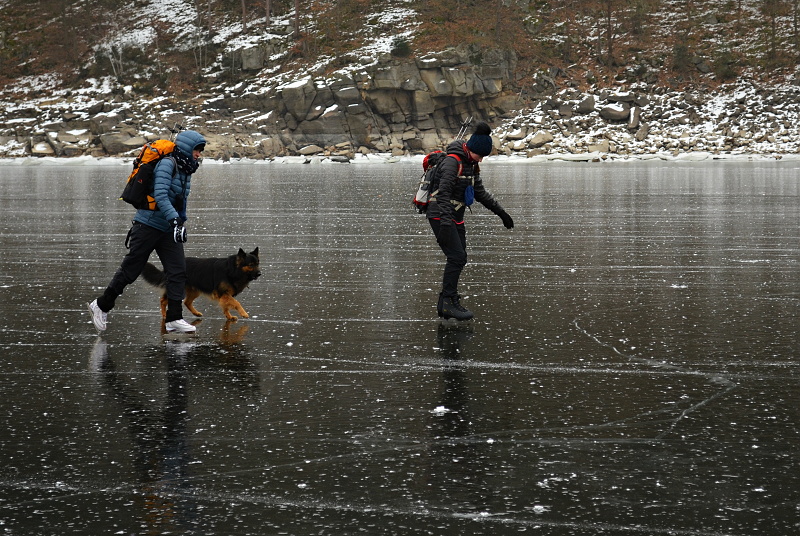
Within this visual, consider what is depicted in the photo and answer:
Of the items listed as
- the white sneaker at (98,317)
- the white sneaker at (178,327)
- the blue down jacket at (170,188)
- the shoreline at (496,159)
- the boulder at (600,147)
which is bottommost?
the white sneaker at (178,327)

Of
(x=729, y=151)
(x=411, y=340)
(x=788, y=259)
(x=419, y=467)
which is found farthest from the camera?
(x=729, y=151)

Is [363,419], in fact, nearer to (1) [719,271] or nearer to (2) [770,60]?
(1) [719,271]

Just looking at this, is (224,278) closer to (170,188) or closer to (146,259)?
(146,259)

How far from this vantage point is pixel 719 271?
456 inches

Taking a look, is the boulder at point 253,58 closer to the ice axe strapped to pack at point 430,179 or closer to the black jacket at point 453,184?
the ice axe strapped to pack at point 430,179

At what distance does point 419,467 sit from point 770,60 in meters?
80.3

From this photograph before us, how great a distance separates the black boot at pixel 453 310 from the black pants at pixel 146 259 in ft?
7.25

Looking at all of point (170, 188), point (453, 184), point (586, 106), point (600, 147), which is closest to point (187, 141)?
point (170, 188)

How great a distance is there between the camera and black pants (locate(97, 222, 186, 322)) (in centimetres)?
813

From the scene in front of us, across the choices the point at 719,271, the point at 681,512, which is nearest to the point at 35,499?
the point at 681,512

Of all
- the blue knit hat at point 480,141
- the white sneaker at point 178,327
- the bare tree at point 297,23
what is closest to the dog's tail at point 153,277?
the white sneaker at point 178,327

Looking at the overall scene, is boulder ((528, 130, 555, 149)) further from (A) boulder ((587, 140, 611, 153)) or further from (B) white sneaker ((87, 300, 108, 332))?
(B) white sneaker ((87, 300, 108, 332))

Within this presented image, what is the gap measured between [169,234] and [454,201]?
2467 mm

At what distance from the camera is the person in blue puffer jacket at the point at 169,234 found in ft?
25.9
